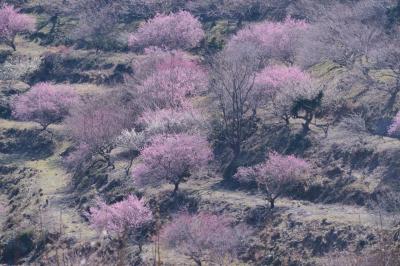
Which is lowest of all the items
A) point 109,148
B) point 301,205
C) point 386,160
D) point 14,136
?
point 14,136

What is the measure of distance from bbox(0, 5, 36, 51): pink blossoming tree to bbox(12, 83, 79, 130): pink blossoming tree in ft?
44.3

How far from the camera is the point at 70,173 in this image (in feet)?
147

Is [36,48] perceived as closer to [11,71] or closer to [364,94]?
[11,71]

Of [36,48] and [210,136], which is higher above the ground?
[210,136]

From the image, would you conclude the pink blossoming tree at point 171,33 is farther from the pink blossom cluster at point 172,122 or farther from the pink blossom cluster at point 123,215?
the pink blossom cluster at point 123,215

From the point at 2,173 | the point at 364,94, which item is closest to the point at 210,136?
the point at 364,94

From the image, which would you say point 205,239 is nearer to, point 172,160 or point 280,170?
A: point 280,170

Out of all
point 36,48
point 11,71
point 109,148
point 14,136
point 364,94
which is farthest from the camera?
point 36,48

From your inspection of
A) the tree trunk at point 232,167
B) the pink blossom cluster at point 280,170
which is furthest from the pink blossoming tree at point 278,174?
the tree trunk at point 232,167

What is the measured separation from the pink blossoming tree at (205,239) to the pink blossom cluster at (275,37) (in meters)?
20.4

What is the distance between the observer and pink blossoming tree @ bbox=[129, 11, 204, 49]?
189ft

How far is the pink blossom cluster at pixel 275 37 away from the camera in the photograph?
162ft

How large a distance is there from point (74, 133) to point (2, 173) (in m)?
5.97

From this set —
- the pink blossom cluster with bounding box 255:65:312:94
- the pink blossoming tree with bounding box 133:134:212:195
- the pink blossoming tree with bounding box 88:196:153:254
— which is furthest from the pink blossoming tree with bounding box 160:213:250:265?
the pink blossom cluster with bounding box 255:65:312:94
